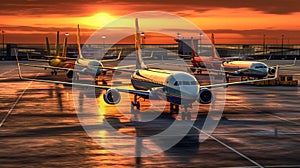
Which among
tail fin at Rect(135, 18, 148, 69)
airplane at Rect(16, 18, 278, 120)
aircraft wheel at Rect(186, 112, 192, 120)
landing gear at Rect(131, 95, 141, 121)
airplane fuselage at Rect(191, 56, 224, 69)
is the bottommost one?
landing gear at Rect(131, 95, 141, 121)

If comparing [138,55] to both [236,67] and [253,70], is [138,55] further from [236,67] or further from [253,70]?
[236,67]

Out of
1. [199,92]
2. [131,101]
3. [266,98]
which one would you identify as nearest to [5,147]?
[199,92]

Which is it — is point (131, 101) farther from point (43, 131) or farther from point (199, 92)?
point (43, 131)

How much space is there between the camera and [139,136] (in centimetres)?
3444

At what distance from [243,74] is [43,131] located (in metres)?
57.5

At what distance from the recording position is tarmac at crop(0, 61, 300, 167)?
87.7ft

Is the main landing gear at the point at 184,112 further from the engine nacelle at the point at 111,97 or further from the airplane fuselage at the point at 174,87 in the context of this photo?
the engine nacelle at the point at 111,97

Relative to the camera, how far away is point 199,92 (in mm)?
43438

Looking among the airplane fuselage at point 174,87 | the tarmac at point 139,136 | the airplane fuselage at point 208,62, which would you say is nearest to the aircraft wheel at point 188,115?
the tarmac at point 139,136

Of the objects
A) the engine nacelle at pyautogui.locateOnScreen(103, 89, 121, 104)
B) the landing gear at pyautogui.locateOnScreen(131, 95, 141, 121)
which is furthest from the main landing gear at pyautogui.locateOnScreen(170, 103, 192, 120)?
the engine nacelle at pyautogui.locateOnScreen(103, 89, 121, 104)

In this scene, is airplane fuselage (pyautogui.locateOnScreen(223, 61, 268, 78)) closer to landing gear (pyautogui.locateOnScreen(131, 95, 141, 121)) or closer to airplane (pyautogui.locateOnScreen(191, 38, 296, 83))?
airplane (pyautogui.locateOnScreen(191, 38, 296, 83))

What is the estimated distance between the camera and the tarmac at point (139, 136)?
87.7 ft

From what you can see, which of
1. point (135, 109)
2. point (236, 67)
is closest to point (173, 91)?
point (135, 109)

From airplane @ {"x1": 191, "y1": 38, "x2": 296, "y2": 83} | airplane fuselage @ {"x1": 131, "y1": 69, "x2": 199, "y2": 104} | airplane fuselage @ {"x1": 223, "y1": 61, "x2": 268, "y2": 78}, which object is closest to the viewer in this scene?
airplane fuselage @ {"x1": 131, "y1": 69, "x2": 199, "y2": 104}
